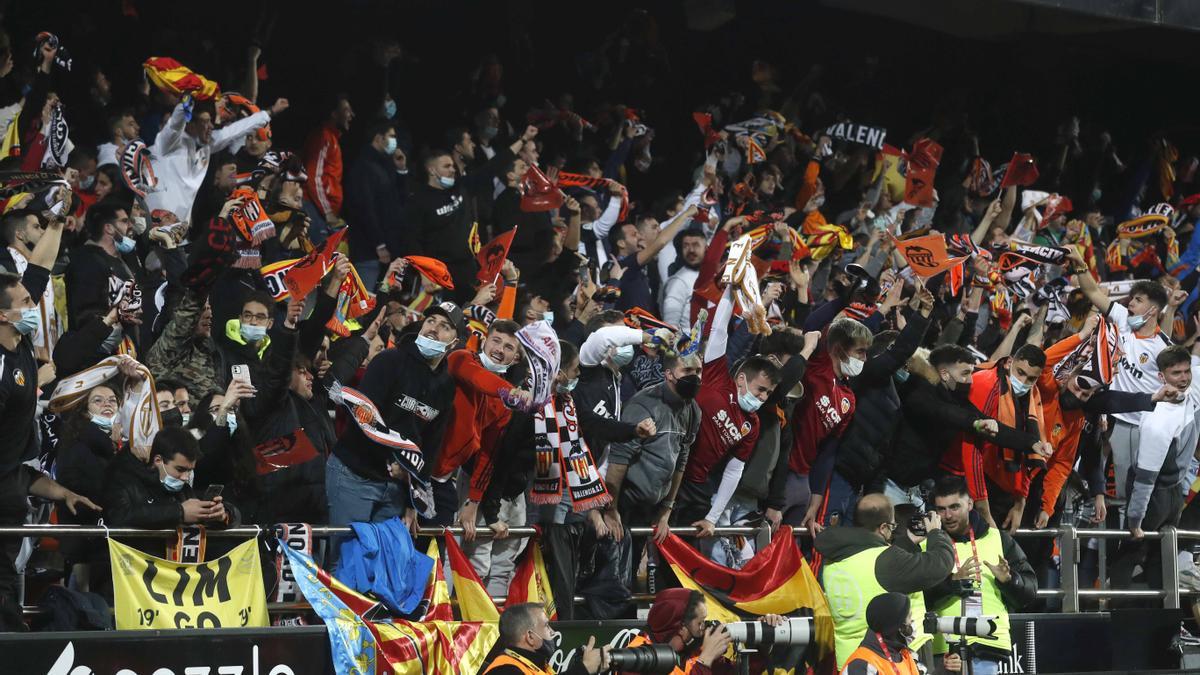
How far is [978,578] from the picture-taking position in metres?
10.4

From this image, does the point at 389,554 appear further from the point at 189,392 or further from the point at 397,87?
the point at 397,87

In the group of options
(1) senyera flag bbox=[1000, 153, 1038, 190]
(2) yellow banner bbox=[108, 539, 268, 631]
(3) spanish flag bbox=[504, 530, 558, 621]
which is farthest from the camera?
(1) senyera flag bbox=[1000, 153, 1038, 190]

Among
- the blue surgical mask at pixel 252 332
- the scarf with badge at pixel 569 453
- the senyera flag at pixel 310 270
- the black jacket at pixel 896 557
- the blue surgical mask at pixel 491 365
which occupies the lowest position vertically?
the black jacket at pixel 896 557

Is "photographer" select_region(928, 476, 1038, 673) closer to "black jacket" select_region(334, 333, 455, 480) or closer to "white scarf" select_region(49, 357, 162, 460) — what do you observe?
"black jacket" select_region(334, 333, 455, 480)

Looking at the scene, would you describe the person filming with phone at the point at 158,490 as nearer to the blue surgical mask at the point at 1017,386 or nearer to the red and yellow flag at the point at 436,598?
the red and yellow flag at the point at 436,598

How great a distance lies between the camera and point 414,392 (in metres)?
9.66

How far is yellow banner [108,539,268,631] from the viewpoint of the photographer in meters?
8.57

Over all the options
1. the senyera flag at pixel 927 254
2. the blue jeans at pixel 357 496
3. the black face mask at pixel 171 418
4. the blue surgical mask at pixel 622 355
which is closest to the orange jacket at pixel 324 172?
the blue surgical mask at pixel 622 355

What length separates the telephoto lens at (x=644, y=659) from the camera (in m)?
8.24

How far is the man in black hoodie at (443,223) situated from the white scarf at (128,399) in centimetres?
442

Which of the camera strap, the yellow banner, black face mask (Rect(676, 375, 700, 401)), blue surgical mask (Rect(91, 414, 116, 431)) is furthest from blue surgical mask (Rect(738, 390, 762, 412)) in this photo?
blue surgical mask (Rect(91, 414, 116, 431))

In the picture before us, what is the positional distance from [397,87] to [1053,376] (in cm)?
686

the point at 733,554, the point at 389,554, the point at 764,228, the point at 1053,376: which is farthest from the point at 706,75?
the point at 389,554

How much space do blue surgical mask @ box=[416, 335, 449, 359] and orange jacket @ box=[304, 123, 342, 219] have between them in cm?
457
